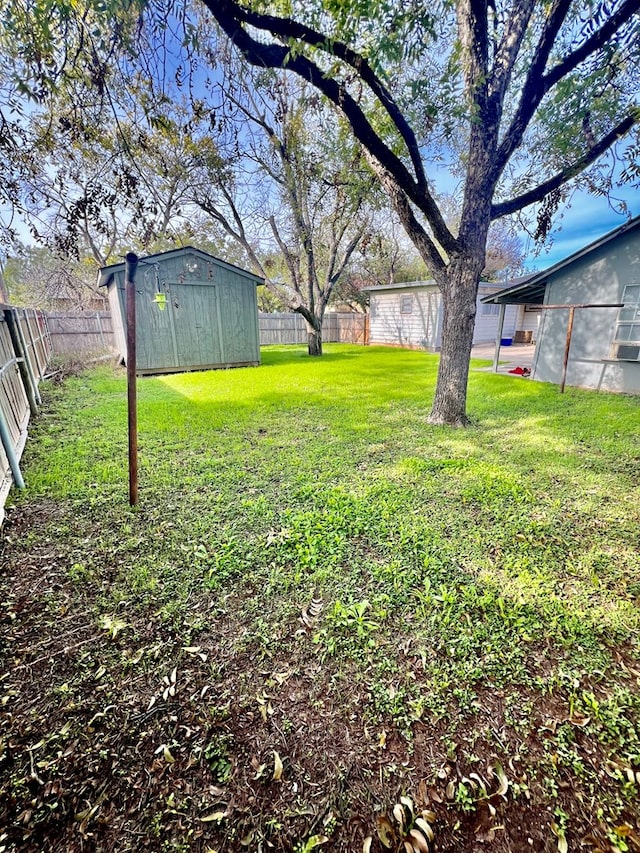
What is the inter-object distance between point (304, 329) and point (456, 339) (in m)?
15.1

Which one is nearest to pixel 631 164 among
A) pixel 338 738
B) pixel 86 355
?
pixel 338 738

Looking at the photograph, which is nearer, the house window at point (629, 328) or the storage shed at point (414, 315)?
the house window at point (629, 328)

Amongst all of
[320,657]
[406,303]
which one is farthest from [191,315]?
[320,657]

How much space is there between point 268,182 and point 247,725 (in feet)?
45.4

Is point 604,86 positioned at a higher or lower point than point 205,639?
higher

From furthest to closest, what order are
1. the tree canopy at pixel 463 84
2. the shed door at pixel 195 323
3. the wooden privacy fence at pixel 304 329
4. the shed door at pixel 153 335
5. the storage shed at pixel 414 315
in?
the wooden privacy fence at pixel 304 329, the storage shed at pixel 414 315, the shed door at pixel 195 323, the shed door at pixel 153 335, the tree canopy at pixel 463 84

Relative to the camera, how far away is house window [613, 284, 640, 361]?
23.8ft

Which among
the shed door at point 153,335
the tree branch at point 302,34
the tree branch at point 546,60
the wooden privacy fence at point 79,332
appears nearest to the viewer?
the tree branch at point 302,34

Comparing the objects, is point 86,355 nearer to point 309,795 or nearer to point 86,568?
point 86,568

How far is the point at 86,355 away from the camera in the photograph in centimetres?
1288

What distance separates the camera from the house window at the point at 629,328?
7.25 meters

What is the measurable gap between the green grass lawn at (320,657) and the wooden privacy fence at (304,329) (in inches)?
594

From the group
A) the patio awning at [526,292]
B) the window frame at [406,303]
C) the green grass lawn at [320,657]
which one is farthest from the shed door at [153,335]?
the window frame at [406,303]

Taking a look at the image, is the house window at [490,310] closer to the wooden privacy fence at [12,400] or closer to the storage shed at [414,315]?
the storage shed at [414,315]
